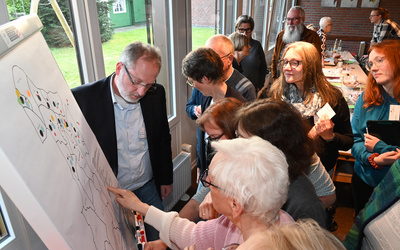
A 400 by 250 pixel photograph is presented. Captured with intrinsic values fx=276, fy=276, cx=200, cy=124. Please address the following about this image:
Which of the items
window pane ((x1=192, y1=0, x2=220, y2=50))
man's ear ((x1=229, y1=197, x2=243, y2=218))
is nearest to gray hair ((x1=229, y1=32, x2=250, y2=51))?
window pane ((x1=192, y1=0, x2=220, y2=50))

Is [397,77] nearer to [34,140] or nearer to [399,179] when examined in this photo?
[399,179]

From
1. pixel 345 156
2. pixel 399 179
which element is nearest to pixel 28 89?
pixel 399 179

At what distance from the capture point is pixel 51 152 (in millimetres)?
793

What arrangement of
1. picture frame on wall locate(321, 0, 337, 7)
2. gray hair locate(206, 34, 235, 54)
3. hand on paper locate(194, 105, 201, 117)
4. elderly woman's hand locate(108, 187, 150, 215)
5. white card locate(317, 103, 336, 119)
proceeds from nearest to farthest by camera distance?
elderly woman's hand locate(108, 187, 150, 215) < white card locate(317, 103, 336, 119) < hand on paper locate(194, 105, 201, 117) < gray hair locate(206, 34, 235, 54) < picture frame on wall locate(321, 0, 337, 7)

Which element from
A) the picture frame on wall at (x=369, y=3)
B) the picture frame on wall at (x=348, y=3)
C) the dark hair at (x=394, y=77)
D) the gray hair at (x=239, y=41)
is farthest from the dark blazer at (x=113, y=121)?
the picture frame on wall at (x=369, y=3)

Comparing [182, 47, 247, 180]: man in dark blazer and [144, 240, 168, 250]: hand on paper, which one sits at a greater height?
[182, 47, 247, 180]: man in dark blazer

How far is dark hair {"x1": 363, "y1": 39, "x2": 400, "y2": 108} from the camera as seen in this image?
2021 millimetres

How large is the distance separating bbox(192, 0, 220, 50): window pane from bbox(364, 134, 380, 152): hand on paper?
2473 mm

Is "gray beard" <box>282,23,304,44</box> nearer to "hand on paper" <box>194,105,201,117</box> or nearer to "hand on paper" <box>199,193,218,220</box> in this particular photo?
"hand on paper" <box>194,105,201,117</box>

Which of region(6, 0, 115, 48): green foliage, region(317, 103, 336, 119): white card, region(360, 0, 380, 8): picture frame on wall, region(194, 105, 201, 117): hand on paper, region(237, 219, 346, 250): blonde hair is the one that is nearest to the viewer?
region(237, 219, 346, 250): blonde hair

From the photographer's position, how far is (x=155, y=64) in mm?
1590

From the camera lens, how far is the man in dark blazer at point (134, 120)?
5.13ft

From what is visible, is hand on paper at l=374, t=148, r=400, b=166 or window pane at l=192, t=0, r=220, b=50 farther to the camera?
window pane at l=192, t=0, r=220, b=50

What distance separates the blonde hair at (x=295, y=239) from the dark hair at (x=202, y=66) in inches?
60.9
